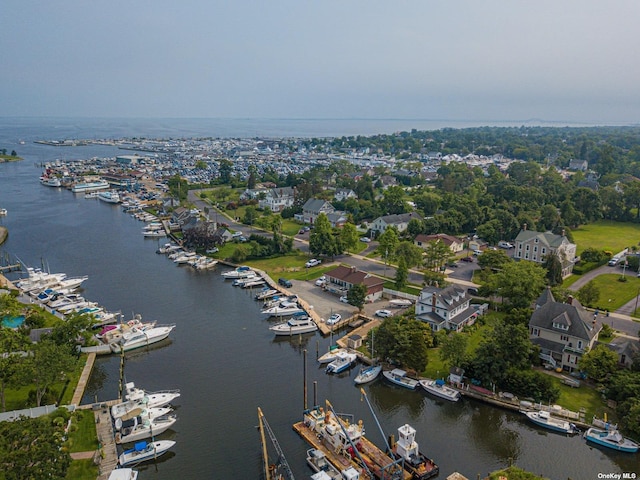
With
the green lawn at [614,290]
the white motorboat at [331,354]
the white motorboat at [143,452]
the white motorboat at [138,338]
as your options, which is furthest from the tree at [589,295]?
the white motorboat at [138,338]

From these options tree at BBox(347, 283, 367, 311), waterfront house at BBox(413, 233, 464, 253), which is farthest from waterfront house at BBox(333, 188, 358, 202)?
tree at BBox(347, 283, 367, 311)

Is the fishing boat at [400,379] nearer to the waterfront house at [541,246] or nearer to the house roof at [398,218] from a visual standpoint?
the waterfront house at [541,246]

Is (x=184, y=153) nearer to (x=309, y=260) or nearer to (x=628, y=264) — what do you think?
(x=309, y=260)

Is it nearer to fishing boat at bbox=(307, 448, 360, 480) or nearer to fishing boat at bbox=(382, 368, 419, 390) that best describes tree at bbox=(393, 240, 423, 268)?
fishing boat at bbox=(382, 368, 419, 390)

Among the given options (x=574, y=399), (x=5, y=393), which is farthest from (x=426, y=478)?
(x=5, y=393)

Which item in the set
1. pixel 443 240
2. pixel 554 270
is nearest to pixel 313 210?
pixel 443 240
